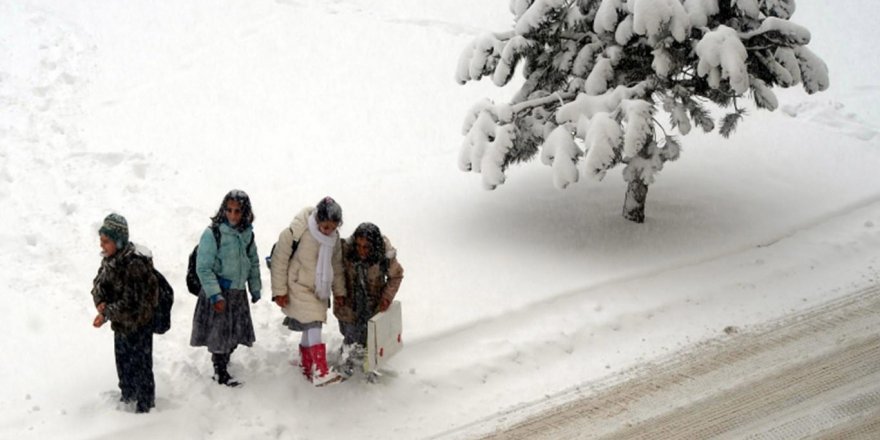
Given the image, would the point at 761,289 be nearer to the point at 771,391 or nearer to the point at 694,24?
the point at 771,391

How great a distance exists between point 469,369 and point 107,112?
21.0 ft

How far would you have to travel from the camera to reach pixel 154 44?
13.0 m

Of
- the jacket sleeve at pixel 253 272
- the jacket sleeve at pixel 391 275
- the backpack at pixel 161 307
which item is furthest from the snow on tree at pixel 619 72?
the backpack at pixel 161 307

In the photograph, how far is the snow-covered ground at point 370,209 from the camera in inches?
247

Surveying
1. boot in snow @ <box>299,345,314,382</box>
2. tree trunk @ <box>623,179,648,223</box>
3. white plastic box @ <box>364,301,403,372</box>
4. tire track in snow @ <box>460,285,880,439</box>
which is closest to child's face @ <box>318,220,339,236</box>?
white plastic box @ <box>364,301,403,372</box>

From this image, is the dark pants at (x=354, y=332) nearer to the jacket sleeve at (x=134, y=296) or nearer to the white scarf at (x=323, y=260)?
the white scarf at (x=323, y=260)

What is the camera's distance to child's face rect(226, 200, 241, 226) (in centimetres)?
568

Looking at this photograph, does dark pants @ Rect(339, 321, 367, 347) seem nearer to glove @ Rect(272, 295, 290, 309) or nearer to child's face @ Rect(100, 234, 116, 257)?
glove @ Rect(272, 295, 290, 309)

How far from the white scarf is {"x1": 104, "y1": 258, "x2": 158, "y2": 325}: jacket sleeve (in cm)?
105

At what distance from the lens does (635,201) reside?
8.80m

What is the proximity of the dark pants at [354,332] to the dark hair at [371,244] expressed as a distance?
48 cm

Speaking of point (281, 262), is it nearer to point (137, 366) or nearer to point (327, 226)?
point (327, 226)

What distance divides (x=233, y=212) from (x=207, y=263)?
0.36 metres

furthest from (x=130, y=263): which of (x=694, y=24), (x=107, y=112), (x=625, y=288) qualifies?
(x=107, y=112)
